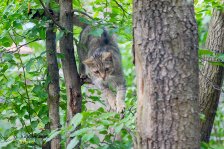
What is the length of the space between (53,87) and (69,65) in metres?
0.29

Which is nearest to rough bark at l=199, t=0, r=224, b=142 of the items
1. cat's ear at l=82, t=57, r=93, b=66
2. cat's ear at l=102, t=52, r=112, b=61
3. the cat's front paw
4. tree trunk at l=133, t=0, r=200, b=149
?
the cat's front paw

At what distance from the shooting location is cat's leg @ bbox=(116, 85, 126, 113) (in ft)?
11.8

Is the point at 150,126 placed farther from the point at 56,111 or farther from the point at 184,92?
the point at 56,111

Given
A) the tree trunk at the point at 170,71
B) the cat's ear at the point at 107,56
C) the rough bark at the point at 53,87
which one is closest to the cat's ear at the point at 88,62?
the cat's ear at the point at 107,56

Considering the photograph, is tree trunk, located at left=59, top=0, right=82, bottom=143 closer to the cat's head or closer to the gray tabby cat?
the gray tabby cat

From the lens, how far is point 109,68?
4035 millimetres

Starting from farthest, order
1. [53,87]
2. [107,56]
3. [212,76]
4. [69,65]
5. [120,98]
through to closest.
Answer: [107,56] < [120,98] < [212,76] < [53,87] < [69,65]

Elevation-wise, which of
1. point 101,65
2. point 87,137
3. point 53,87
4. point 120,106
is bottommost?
point 120,106

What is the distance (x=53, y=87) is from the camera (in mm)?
3051

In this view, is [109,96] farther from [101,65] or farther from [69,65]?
[69,65]

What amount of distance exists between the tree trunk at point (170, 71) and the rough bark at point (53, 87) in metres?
1.09

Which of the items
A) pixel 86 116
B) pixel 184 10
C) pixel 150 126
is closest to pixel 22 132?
pixel 86 116

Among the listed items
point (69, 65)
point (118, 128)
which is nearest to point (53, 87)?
point (69, 65)

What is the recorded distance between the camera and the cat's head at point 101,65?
394 cm
